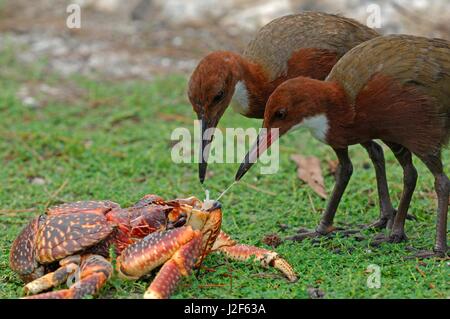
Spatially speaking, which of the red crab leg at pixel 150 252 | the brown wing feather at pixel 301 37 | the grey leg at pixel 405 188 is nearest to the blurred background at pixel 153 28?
the brown wing feather at pixel 301 37

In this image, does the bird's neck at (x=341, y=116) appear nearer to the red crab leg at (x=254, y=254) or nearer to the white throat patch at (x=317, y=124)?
the white throat patch at (x=317, y=124)

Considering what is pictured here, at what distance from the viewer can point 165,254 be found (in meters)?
4.63

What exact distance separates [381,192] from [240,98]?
1307mm

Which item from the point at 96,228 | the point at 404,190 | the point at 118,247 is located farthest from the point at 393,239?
the point at 96,228

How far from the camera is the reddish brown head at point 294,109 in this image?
16.6ft

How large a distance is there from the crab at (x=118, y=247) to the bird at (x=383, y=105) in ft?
1.71

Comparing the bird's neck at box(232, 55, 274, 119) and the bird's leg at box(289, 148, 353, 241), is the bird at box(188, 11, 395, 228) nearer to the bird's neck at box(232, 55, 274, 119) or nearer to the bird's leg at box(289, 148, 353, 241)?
the bird's neck at box(232, 55, 274, 119)

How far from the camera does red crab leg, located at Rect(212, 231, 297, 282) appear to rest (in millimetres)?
4855

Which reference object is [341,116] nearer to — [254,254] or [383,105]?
[383,105]

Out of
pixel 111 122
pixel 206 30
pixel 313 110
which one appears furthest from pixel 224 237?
pixel 206 30

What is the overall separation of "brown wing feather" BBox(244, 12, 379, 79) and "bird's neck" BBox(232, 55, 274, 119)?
3.2 inches

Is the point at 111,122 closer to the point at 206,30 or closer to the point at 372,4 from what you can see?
the point at 206,30

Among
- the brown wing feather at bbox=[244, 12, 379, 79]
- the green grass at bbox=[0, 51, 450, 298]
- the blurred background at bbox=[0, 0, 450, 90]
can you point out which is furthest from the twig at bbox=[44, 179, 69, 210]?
the blurred background at bbox=[0, 0, 450, 90]

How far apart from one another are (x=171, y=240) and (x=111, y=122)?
4.13 meters
